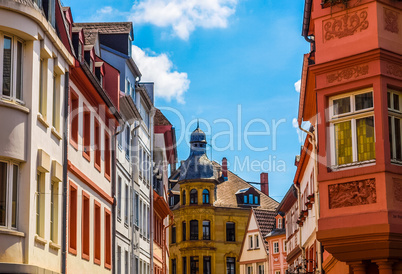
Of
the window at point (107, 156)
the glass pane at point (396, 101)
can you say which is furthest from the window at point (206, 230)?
the glass pane at point (396, 101)

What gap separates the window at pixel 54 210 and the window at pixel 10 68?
384cm

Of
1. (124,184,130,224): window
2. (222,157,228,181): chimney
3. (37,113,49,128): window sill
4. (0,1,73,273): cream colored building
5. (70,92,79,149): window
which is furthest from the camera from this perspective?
(222,157,228,181): chimney

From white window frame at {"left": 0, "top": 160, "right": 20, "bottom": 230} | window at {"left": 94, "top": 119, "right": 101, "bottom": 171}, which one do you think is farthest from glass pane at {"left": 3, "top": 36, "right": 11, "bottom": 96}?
window at {"left": 94, "top": 119, "right": 101, "bottom": 171}

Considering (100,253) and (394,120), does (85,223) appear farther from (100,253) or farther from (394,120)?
(394,120)

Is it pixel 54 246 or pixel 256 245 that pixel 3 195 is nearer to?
pixel 54 246

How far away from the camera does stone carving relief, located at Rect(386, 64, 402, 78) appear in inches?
779

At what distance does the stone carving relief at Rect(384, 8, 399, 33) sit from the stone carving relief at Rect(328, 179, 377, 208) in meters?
3.84

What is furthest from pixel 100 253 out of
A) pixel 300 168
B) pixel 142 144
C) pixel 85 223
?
pixel 142 144

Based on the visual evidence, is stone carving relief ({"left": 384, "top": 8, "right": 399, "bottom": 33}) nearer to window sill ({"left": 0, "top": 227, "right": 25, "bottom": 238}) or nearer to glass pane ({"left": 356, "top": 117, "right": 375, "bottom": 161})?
glass pane ({"left": 356, "top": 117, "right": 375, "bottom": 161})

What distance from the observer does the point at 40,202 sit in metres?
22.3

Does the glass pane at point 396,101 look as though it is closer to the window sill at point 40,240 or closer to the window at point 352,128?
the window at point 352,128

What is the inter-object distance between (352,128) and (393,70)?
172 cm

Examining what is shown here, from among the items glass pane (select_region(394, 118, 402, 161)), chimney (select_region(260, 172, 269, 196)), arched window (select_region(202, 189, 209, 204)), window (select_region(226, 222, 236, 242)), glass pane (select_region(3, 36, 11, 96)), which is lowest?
glass pane (select_region(394, 118, 402, 161))

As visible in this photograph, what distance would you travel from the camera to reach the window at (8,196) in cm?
2017
